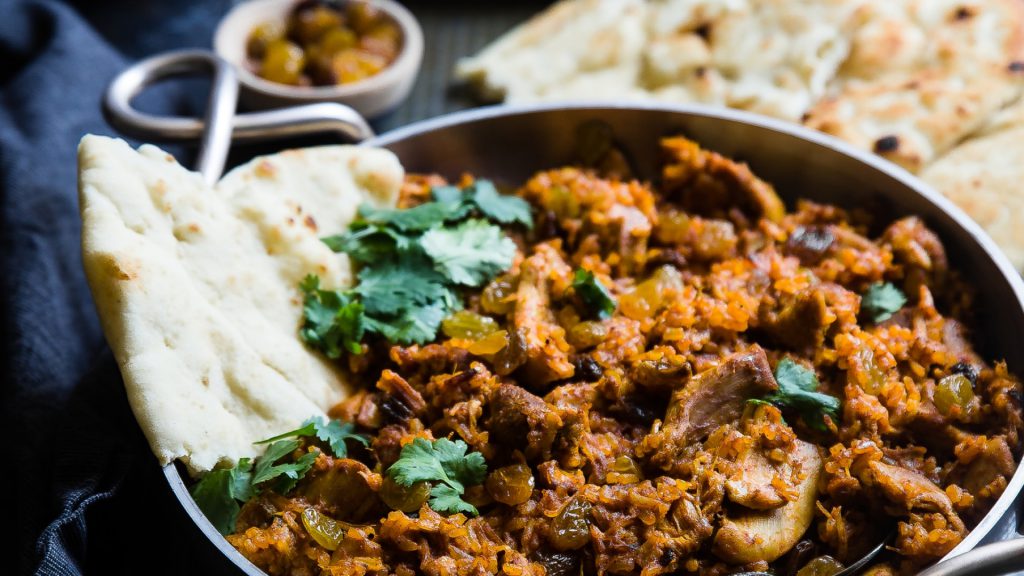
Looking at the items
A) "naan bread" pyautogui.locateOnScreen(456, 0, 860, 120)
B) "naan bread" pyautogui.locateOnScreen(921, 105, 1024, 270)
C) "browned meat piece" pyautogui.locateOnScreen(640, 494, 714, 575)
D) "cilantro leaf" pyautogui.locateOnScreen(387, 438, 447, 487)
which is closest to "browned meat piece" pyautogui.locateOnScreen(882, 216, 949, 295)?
"naan bread" pyautogui.locateOnScreen(921, 105, 1024, 270)

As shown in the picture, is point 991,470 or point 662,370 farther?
point 662,370

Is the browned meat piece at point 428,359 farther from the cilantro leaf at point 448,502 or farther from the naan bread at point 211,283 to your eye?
the cilantro leaf at point 448,502

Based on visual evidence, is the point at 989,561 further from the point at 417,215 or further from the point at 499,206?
the point at 417,215

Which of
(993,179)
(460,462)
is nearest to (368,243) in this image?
(460,462)

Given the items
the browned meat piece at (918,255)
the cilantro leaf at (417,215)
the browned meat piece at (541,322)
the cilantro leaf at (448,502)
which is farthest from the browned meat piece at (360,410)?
the browned meat piece at (918,255)

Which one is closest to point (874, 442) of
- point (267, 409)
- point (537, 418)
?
point (537, 418)

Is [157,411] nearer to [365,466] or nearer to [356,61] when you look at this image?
[365,466]
